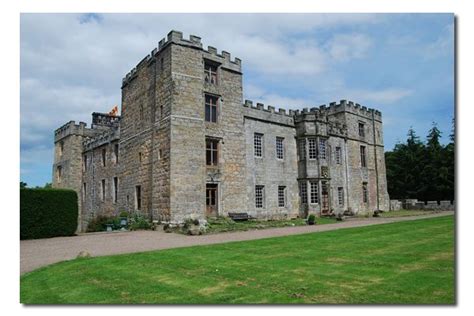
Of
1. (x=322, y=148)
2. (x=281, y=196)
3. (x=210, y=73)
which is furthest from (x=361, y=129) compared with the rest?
(x=210, y=73)

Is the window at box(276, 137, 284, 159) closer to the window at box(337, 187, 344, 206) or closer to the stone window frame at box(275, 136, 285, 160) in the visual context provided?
the stone window frame at box(275, 136, 285, 160)

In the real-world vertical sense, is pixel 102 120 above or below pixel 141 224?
above

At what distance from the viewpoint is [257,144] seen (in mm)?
23969

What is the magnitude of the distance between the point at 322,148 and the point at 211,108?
9117mm

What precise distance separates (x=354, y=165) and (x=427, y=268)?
937 inches

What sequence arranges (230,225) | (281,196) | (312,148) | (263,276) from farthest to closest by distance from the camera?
(312,148) < (281,196) < (230,225) < (263,276)

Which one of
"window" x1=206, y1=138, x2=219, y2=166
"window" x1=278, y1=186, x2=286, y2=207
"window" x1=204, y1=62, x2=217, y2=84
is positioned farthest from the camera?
"window" x1=278, y1=186, x2=286, y2=207

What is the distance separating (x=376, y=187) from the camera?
108 ft

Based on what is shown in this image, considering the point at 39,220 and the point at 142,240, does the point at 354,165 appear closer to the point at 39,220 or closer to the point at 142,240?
the point at 142,240

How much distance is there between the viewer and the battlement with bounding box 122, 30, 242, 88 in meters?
19.8

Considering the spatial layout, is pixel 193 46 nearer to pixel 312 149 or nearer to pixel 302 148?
pixel 302 148

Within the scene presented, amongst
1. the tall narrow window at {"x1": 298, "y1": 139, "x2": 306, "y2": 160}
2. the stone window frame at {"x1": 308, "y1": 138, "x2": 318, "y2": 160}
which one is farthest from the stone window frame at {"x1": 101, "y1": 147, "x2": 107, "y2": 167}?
the stone window frame at {"x1": 308, "y1": 138, "x2": 318, "y2": 160}

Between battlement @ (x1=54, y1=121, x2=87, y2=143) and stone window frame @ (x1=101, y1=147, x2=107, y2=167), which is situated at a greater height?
battlement @ (x1=54, y1=121, x2=87, y2=143)

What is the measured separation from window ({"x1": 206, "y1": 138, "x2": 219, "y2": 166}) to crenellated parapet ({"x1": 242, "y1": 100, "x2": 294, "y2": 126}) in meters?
3.13
